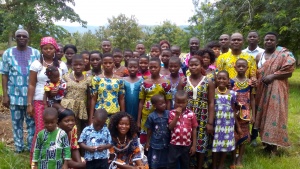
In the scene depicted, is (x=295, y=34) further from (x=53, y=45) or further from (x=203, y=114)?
(x=53, y=45)

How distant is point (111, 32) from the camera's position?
2670 centimetres

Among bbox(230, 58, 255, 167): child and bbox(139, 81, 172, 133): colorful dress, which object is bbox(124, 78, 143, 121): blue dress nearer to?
bbox(139, 81, 172, 133): colorful dress

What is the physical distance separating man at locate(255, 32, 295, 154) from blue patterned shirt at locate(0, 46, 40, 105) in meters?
3.54

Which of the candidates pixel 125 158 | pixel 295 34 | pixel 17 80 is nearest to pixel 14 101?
pixel 17 80

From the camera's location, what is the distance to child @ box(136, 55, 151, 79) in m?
4.26

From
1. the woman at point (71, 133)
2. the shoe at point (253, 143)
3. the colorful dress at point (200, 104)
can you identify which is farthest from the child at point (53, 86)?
the shoe at point (253, 143)

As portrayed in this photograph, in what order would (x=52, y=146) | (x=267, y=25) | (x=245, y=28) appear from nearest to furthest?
1. (x=52, y=146)
2. (x=267, y=25)
3. (x=245, y=28)

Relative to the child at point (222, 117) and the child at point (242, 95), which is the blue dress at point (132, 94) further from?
the child at point (242, 95)

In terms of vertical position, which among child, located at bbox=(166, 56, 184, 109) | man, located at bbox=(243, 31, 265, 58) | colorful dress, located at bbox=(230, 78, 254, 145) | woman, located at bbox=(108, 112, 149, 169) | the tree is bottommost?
woman, located at bbox=(108, 112, 149, 169)

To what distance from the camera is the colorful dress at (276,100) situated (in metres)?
4.49

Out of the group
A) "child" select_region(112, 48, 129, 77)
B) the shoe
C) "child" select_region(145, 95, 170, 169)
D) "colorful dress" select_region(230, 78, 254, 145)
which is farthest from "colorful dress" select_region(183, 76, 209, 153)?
the shoe

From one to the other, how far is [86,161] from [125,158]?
492 mm

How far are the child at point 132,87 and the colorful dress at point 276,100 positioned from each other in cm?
190

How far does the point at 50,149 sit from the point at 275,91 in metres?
3.42
